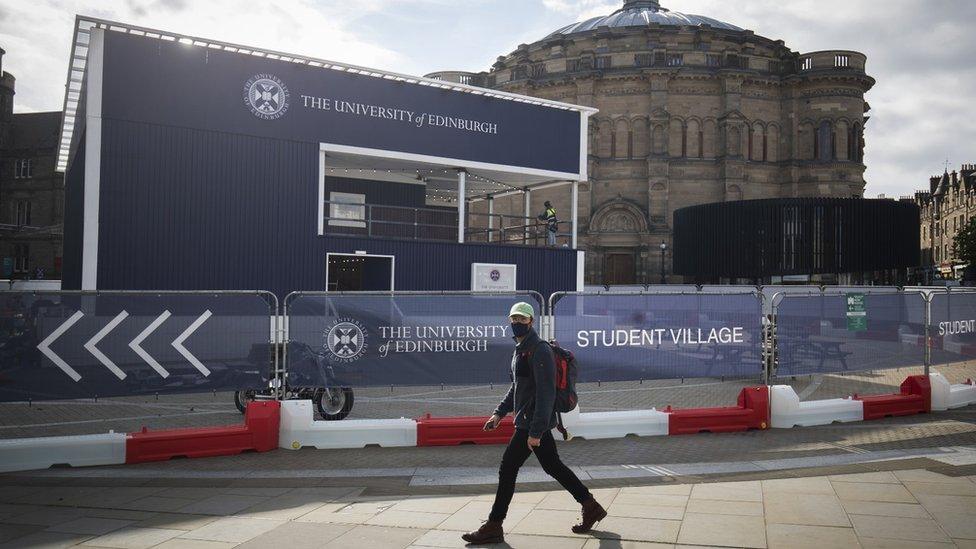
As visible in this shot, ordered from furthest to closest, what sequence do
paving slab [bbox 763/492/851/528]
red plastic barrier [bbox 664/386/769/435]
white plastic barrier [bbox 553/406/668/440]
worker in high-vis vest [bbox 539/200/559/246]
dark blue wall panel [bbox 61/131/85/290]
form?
worker in high-vis vest [bbox 539/200/559/246]
dark blue wall panel [bbox 61/131/85/290]
red plastic barrier [bbox 664/386/769/435]
white plastic barrier [bbox 553/406/668/440]
paving slab [bbox 763/492/851/528]

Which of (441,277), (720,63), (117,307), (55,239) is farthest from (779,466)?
(55,239)

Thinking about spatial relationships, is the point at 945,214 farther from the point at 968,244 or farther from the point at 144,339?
the point at 144,339

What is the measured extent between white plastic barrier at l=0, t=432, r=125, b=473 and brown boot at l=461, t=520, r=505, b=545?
510 centimetres

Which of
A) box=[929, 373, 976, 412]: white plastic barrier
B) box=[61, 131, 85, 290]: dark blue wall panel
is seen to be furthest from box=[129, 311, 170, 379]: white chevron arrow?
box=[929, 373, 976, 412]: white plastic barrier

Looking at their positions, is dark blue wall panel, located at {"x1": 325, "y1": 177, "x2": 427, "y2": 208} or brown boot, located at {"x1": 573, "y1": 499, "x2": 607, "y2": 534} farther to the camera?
dark blue wall panel, located at {"x1": 325, "y1": 177, "x2": 427, "y2": 208}

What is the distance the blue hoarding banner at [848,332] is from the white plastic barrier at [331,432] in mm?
5986

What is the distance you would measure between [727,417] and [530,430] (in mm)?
5703

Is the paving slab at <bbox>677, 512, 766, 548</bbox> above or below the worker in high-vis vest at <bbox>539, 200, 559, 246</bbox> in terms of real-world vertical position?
below

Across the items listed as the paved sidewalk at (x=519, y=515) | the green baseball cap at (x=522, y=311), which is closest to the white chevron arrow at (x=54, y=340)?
the paved sidewalk at (x=519, y=515)

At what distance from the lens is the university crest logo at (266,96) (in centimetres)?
2025

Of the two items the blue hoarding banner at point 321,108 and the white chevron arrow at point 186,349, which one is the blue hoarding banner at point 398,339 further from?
the blue hoarding banner at point 321,108

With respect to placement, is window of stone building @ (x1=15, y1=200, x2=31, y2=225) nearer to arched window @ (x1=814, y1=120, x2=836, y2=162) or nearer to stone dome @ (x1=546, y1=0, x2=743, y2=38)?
stone dome @ (x1=546, y1=0, x2=743, y2=38)

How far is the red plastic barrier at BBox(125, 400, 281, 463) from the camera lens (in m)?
8.47

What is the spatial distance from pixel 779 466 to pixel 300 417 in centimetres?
591
